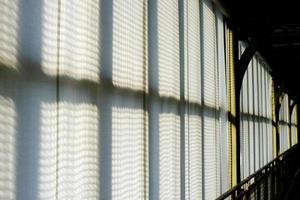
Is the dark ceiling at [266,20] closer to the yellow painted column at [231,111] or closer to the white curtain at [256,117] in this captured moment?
the yellow painted column at [231,111]

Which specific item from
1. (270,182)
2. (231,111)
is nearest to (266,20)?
(231,111)

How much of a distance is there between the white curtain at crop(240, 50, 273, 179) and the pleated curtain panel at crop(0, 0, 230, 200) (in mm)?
2537

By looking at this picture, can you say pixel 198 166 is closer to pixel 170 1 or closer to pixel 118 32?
pixel 170 1

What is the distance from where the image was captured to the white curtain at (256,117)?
6137 millimetres

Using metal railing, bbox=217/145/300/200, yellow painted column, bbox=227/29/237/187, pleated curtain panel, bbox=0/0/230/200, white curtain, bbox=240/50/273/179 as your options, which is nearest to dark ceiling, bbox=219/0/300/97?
yellow painted column, bbox=227/29/237/187

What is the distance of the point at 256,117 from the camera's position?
25.0ft

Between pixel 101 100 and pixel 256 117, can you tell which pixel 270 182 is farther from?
pixel 101 100

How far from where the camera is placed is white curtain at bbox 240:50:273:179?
614cm

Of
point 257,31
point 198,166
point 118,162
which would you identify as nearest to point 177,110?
point 198,166

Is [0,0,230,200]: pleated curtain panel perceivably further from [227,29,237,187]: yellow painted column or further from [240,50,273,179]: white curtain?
[240,50,273,179]: white curtain

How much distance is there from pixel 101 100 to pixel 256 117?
6.07 meters

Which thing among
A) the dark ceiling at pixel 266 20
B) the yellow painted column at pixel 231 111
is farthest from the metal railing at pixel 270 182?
the dark ceiling at pixel 266 20

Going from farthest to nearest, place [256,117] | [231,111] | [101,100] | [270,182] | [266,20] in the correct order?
[256,117], [270,182], [266,20], [231,111], [101,100]

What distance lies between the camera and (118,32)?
6.86ft
